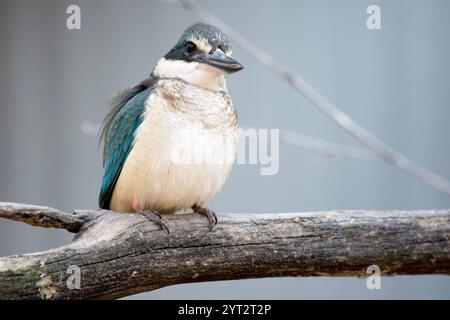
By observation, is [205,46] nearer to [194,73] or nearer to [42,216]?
[194,73]

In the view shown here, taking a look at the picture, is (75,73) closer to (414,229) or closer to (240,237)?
(240,237)

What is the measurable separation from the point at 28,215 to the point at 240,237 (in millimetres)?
554

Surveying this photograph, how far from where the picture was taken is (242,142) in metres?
2.27

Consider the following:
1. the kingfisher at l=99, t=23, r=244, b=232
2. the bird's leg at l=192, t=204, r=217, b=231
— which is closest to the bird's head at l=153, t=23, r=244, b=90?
the kingfisher at l=99, t=23, r=244, b=232

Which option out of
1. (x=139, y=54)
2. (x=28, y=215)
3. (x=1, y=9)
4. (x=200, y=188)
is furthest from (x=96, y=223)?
(x=1, y=9)

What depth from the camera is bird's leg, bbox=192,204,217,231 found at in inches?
76.5

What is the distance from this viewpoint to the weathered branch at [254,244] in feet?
5.89

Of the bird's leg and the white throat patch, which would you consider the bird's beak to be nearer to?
the white throat patch

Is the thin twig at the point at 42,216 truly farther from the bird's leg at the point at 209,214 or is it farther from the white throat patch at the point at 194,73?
the white throat patch at the point at 194,73

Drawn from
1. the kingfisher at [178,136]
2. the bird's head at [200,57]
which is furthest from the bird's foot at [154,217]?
the bird's head at [200,57]

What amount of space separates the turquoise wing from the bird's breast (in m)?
0.03

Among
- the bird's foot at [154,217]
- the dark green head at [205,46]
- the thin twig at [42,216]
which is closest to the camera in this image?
the thin twig at [42,216]

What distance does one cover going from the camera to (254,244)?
6.18 feet

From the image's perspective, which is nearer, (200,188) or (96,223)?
(96,223)
